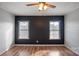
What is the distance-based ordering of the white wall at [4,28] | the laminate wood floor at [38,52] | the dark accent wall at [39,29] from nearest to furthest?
the laminate wood floor at [38,52], the white wall at [4,28], the dark accent wall at [39,29]

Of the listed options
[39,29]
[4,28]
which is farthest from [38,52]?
[39,29]

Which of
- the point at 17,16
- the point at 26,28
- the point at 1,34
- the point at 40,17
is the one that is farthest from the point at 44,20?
the point at 1,34

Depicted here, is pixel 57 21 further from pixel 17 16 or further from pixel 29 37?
pixel 17 16

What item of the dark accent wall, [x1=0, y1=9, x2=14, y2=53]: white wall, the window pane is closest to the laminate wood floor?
[x1=0, y1=9, x2=14, y2=53]: white wall

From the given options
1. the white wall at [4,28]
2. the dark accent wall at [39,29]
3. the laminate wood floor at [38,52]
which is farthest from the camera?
the dark accent wall at [39,29]

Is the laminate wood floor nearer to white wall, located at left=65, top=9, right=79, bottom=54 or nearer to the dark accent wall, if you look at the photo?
white wall, located at left=65, top=9, right=79, bottom=54

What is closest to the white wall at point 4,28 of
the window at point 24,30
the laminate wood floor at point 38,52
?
the laminate wood floor at point 38,52

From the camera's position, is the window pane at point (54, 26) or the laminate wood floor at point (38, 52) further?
the window pane at point (54, 26)

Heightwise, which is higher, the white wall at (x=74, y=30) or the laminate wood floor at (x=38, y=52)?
the white wall at (x=74, y=30)

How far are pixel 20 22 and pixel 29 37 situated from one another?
66 centimetres

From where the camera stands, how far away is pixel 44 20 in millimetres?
4324

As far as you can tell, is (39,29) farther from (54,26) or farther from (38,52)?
(38,52)

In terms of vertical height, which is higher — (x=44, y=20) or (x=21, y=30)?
(x=44, y=20)

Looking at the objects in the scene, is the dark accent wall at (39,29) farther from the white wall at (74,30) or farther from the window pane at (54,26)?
the white wall at (74,30)
